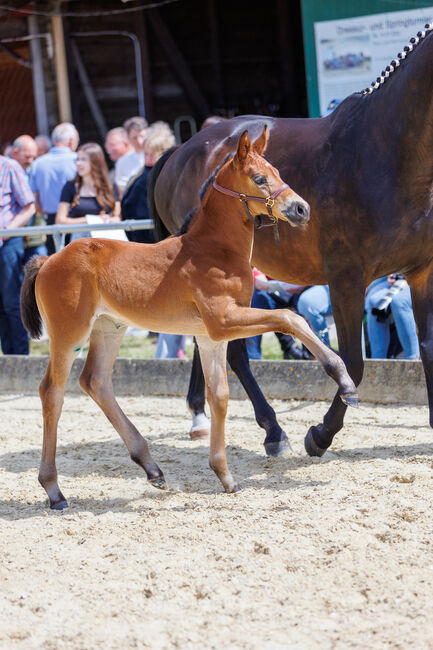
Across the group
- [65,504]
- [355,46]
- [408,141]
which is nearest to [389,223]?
[408,141]

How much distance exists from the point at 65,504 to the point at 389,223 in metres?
2.24

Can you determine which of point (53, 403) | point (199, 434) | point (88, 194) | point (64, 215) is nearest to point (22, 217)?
point (64, 215)

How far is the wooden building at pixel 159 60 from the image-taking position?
14148 millimetres

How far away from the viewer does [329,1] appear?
10.3 meters

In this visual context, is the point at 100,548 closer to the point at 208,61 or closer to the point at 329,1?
the point at 329,1

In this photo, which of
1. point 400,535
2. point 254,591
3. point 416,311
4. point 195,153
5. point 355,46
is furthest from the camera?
point 355,46

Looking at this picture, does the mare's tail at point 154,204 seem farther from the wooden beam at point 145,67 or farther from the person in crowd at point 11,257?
the wooden beam at point 145,67

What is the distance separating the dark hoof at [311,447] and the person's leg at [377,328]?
2.42 meters

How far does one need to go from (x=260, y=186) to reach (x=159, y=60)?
11358 millimetres

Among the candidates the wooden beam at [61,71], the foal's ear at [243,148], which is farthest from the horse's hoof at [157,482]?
the wooden beam at [61,71]

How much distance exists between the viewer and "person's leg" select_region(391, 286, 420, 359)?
6.86 metres

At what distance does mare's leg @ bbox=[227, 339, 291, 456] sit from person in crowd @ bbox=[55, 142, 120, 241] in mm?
3213

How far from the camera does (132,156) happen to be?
9945mm

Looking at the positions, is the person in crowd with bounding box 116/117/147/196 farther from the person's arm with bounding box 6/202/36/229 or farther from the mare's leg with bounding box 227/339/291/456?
the mare's leg with bounding box 227/339/291/456
